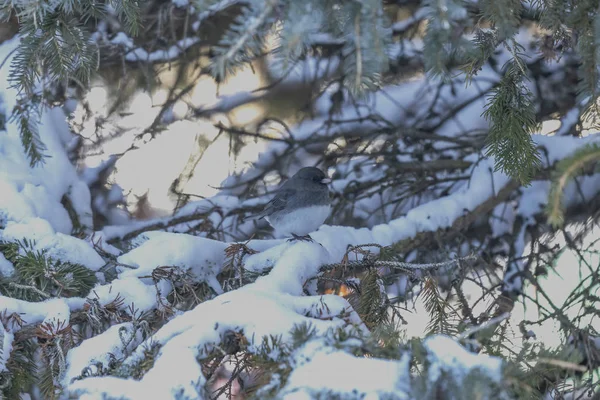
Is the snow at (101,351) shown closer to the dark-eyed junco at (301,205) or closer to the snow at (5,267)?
the snow at (5,267)

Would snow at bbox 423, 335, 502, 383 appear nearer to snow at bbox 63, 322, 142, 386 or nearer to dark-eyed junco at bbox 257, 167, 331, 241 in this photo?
snow at bbox 63, 322, 142, 386

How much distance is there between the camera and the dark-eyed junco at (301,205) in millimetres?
3439

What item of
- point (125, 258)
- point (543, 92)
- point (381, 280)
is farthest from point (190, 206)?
point (543, 92)

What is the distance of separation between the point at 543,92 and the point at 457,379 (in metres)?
3.32

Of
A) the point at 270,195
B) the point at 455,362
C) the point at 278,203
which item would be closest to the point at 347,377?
the point at 455,362

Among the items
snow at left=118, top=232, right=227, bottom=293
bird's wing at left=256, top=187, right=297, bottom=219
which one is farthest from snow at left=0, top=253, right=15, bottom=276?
bird's wing at left=256, top=187, right=297, bottom=219

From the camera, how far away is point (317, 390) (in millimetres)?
1248

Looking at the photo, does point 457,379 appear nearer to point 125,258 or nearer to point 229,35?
point 229,35

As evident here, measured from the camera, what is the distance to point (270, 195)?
4.32 meters

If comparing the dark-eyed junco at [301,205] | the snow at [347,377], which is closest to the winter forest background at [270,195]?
the snow at [347,377]

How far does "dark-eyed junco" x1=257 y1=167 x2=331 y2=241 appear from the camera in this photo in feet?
11.3

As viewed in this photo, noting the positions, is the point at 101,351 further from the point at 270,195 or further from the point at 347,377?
the point at 270,195

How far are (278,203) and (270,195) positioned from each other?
68cm

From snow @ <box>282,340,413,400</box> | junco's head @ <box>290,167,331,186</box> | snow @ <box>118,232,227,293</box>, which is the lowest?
junco's head @ <box>290,167,331,186</box>
